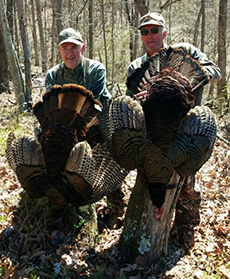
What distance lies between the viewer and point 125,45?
2020 centimetres

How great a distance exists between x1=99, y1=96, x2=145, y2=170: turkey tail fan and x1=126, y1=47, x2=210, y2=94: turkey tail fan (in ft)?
1.29

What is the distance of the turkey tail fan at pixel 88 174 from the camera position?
127 inches

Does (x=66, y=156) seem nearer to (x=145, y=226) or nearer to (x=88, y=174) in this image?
(x=88, y=174)

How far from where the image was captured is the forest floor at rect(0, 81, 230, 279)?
11.7 ft

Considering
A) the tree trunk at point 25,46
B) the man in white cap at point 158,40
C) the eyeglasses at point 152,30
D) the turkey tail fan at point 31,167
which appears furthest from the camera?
the tree trunk at point 25,46

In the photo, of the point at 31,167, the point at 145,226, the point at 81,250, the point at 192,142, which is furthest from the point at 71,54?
the point at 81,250

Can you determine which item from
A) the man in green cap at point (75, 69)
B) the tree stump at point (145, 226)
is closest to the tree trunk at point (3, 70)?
the man in green cap at point (75, 69)

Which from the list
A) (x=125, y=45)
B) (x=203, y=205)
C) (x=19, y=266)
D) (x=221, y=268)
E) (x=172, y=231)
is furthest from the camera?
(x=125, y=45)

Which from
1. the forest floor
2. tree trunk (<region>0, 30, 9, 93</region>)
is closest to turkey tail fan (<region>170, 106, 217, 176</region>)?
the forest floor

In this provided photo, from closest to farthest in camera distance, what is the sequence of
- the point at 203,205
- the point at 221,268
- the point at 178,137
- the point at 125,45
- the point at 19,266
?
the point at 178,137
the point at 19,266
the point at 221,268
the point at 203,205
the point at 125,45

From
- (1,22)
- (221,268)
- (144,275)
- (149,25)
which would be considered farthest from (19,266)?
(1,22)

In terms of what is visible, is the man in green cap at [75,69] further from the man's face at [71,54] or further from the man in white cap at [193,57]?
the man in white cap at [193,57]

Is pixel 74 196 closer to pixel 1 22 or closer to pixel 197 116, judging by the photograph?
pixel 197 116

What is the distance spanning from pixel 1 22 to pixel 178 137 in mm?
7355
